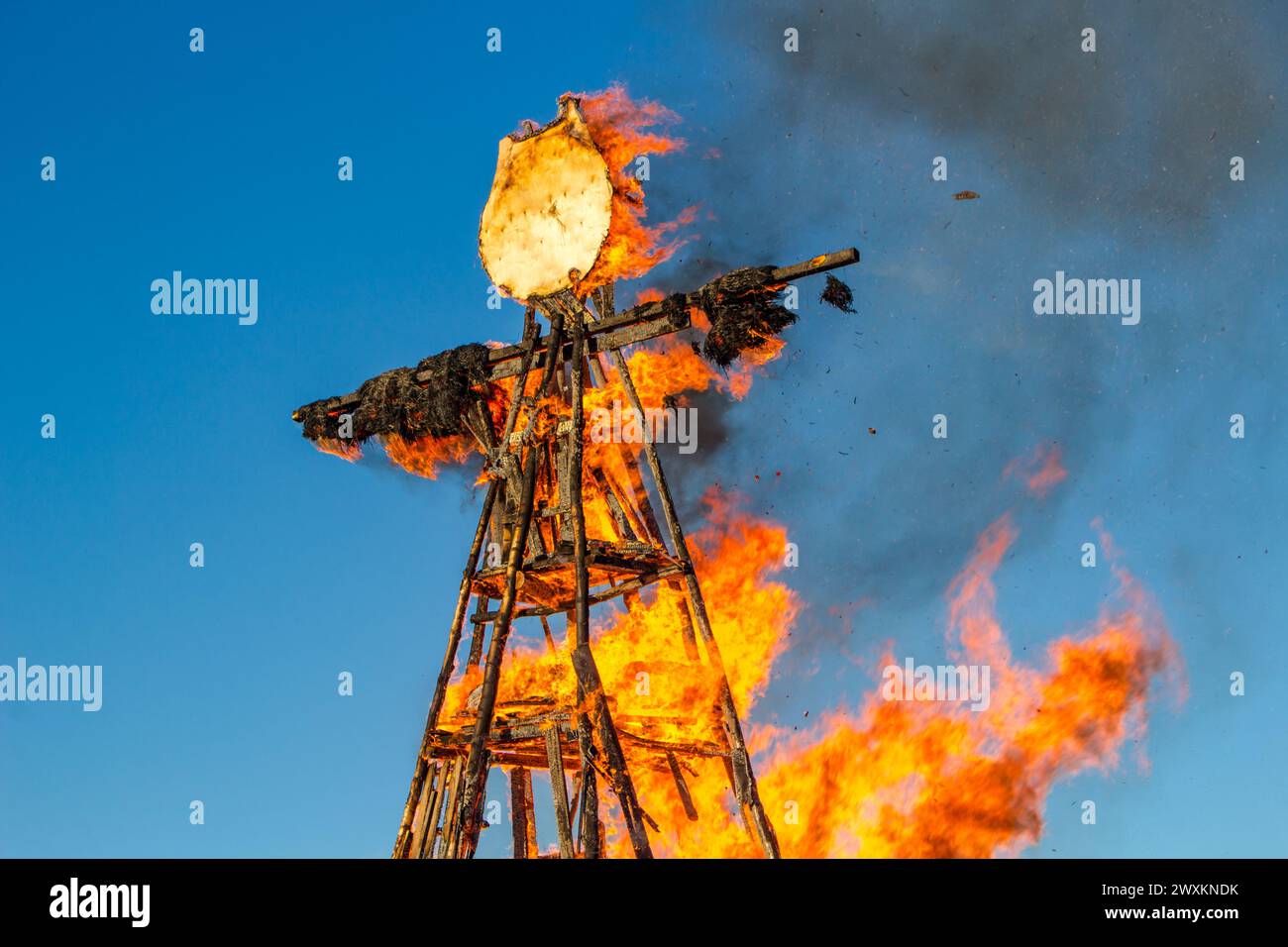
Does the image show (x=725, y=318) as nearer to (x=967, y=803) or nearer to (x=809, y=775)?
(x=809, y=775)

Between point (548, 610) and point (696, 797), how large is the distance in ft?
11.9

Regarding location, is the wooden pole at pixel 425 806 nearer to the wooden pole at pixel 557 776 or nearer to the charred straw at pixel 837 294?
the wooden pole at pixel 557 776

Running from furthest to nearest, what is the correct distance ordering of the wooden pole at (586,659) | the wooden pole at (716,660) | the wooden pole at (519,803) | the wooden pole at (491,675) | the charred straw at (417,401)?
the wooden pole at (519,803), the charred straw at (417,401), the wooden pole at (716,660), the wooden pole at (491,675), the wooden pole at (586,659)

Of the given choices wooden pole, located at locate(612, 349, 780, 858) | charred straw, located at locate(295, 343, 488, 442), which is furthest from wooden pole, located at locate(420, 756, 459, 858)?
charred straw, located at locate(295, 343, 488, 442)

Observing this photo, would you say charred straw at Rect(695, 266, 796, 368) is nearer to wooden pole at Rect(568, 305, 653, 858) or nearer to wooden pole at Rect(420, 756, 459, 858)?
wooden pole at Rect(568, 305, 653, 858)

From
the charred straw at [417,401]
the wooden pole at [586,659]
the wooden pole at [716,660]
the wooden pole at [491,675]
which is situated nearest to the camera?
the wooden pole at [586,659]
